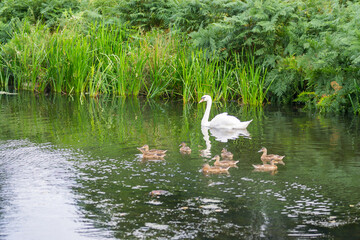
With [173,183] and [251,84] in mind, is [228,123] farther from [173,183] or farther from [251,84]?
[173,183]

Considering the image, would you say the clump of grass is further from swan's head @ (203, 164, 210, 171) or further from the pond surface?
swan's head @ (203, 164, 210, 171)

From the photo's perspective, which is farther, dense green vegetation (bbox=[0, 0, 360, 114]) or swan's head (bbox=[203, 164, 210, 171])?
dense green vegetation (bbox=[0, 0, 360, 114])

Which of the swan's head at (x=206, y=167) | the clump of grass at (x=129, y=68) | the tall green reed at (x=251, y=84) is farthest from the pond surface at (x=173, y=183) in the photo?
the clump of grass at (x=129, y=68)

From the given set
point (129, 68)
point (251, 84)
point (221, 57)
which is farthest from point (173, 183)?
point (129, 68)

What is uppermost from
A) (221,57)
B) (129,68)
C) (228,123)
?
(221,57)

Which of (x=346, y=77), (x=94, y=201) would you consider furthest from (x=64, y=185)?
(x=346, y=77)

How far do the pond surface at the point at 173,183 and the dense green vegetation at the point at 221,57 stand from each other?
2.60 meters

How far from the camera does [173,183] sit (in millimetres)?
8812

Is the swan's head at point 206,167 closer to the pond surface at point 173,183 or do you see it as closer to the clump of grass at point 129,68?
the pond surface at point 173,183

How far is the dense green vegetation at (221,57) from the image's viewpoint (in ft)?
56.6

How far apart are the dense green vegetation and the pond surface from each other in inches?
102

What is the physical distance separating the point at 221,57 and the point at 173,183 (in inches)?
466

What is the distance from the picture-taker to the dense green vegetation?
1725 cm

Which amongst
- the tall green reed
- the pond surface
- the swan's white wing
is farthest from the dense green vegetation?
the swan's white wing
